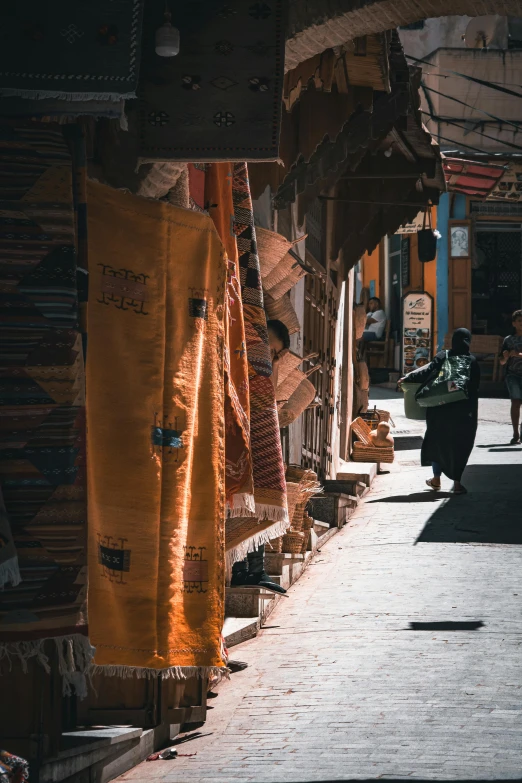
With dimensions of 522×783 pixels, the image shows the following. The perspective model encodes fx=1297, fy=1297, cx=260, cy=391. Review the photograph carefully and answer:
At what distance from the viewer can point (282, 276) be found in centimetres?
780

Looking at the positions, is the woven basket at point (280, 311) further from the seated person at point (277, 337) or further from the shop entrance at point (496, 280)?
the shop entrance at point (496, 280)

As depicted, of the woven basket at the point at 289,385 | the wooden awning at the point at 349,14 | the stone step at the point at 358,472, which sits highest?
the wooden awning at the point at 349,14

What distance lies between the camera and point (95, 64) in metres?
4.15

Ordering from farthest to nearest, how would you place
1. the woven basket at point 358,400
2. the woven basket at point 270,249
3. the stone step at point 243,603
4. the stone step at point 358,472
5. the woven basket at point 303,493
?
the woven basket at point 358,400 < the stone step at point 358,472 < the woven basket at point 303,493 < the stone step at point 243,603 < the woven basket at point 270,249

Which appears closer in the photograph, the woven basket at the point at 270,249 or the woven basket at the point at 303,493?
the woven basket at the point at 270,249

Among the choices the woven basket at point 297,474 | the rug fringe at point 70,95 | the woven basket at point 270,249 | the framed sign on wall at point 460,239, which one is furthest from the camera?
the framed sign on wall at point 460,239

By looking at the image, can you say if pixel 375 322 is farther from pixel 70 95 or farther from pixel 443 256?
pixel 70 95

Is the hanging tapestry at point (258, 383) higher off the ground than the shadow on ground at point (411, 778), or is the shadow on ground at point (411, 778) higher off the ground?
the hanging tapestry at point (258, 383)

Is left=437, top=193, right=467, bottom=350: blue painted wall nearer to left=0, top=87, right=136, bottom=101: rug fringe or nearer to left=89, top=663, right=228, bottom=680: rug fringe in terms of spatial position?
left=89, top=663, right=228, bottom=680: rug fringe

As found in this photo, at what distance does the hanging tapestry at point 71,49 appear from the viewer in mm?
4113

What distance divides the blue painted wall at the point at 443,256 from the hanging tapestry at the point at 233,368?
21.2m

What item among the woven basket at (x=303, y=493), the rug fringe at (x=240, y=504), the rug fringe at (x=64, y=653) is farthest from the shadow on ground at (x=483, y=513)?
the rug fringe at (x=64, y=653)

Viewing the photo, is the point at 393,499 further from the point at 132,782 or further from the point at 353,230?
the point at 132,782

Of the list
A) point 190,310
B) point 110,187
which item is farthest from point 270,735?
point 110,187
